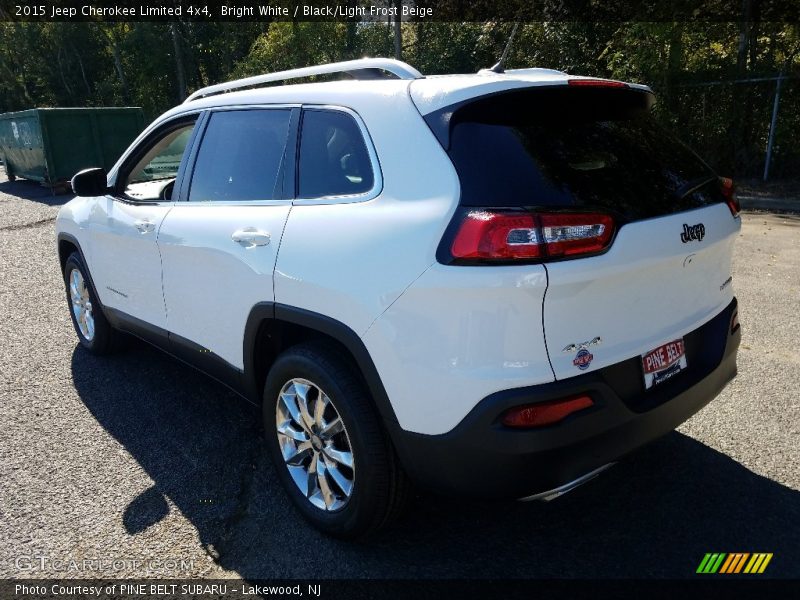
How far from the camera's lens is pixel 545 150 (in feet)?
7.18

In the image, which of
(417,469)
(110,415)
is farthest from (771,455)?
(110,415)

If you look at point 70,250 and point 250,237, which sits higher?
point 250,237

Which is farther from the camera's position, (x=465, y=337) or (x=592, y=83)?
(x=592, y=83)

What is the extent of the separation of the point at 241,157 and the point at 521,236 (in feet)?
5.67

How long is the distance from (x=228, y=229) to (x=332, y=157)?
0.66m

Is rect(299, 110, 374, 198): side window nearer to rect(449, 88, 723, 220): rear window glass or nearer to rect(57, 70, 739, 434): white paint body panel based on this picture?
rect(57, 70, 739, 434): white paint body panel

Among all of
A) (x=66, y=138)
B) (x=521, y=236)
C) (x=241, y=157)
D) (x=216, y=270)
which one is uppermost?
(x=241, y=157)

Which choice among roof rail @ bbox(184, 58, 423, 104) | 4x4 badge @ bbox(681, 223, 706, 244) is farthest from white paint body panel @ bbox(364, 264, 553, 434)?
roof rail @ bbox(184, 58, 423, 104)

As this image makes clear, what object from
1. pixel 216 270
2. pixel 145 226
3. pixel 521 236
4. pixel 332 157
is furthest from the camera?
pixel 145 226

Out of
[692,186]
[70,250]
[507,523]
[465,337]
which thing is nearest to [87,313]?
[70,250]

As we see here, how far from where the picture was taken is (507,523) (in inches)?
Result: 108

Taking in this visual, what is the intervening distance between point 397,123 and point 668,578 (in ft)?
6.54

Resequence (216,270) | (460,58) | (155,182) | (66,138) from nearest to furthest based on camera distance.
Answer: (216,270) < (155,182) < (66,138) < (460,58)

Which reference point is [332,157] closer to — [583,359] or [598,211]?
[598,211]
